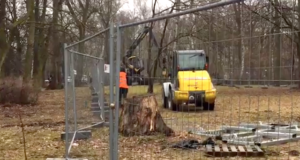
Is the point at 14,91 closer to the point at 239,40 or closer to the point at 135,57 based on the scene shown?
the point at 135,57

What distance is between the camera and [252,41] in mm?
3908

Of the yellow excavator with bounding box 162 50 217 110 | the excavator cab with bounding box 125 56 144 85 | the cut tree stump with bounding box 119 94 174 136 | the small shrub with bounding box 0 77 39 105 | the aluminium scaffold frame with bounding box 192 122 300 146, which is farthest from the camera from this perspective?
the small shrub with bounding box 0 77 39 105

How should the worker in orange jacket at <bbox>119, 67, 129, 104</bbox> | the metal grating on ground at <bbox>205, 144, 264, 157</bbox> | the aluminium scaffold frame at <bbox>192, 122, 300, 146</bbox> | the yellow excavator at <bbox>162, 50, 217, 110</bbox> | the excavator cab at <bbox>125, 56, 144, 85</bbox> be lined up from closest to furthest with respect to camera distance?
the yellow excavator at <bbox>162, 50, 217, 110</bbox>, the excavator cab at <bbox>125, 56, 144, 85</bbox>, the worker in orange jacket at <bbox>119, 67, 129, 104</bbox>, the metal grating on ground at <bbox>205, 144, 264, 157</bbox>, the aluminium scaffold frame at <bbox>192, 122, 300, 146</bbox>

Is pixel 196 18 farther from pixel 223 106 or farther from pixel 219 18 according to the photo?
pixel 223 106

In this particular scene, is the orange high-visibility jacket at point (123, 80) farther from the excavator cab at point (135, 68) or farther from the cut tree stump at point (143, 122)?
the cut tree stump at point (143, 122)

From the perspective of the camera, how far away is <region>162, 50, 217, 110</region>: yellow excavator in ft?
16.5

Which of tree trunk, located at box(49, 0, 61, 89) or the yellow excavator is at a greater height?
tree trunk, located at box(49, 0, 61, 89)

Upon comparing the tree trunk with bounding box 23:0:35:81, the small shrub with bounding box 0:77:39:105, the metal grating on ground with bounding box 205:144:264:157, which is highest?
the tree trunk with bounding box 23:0:35:81

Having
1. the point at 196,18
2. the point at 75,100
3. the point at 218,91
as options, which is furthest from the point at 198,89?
the point at 75,100

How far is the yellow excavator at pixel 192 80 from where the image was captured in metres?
5.04

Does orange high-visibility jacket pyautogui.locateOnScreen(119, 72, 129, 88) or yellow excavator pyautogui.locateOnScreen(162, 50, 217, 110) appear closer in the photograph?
yellow excavator pyautogui.locateOnScreen(162, 50, 217, 110)

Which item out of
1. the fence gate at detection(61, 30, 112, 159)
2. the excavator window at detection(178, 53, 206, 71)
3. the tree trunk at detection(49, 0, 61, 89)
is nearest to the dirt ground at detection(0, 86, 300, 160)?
the fence gate at detection(61, 30, 112, 159)

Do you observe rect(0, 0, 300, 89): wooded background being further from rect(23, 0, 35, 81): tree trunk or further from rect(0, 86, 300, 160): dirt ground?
rect(23, 0, 35, 81): tree trunk

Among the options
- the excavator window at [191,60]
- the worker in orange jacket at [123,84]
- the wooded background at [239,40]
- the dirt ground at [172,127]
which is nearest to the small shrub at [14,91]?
the dirt ground at [172,127]
